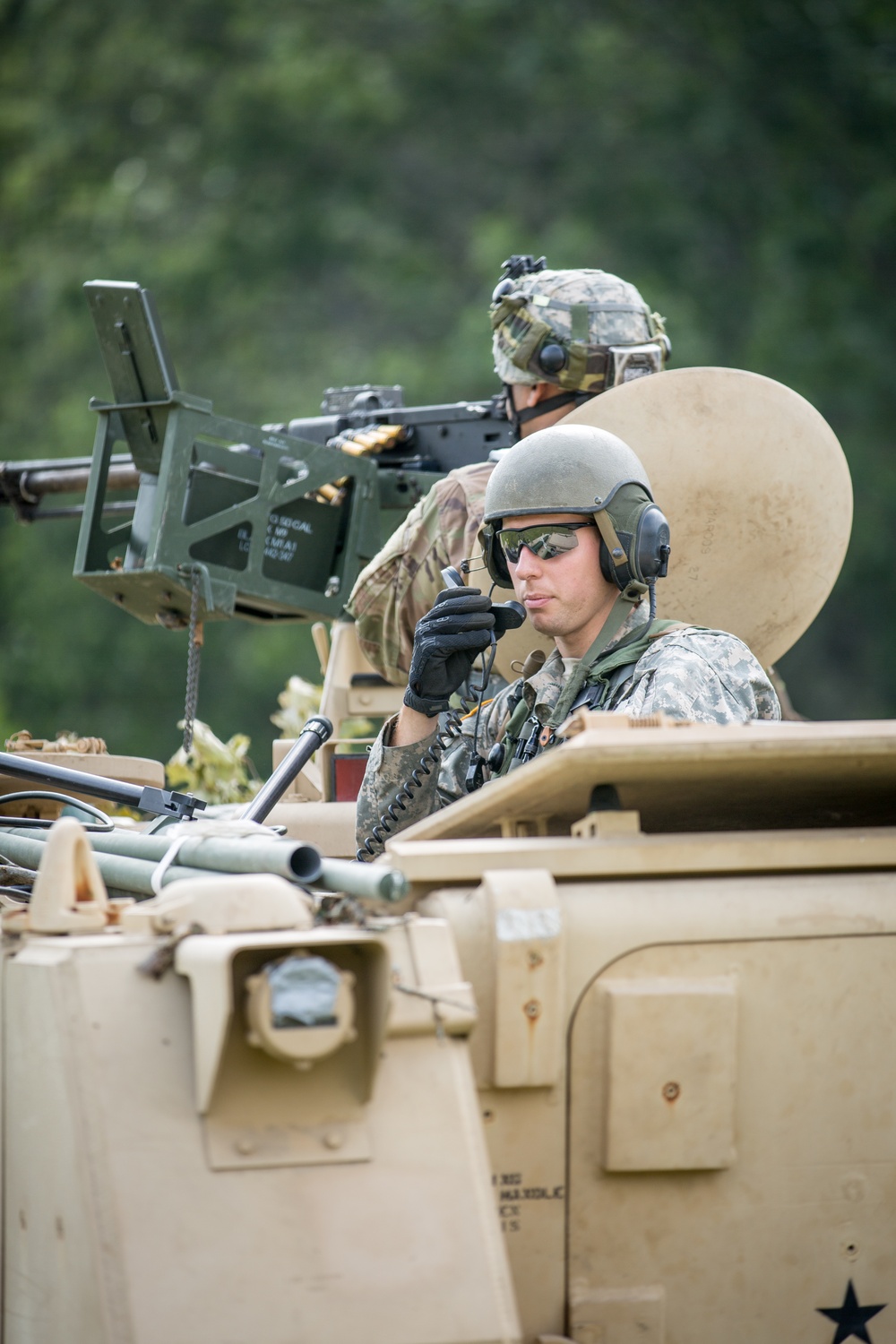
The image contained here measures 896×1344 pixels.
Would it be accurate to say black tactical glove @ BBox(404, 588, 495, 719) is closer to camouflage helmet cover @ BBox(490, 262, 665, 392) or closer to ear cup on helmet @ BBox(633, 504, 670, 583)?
ear cup on helmet @ BBox(633, 504, 670, 583)

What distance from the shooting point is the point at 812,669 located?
19.7 metres

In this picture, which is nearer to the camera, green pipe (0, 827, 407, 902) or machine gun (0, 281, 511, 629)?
green pipe (0, 827, 407, 902)

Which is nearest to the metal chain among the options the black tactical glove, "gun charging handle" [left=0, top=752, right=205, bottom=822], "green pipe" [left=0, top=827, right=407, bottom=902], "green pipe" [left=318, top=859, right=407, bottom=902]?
"gun charging handle" [left=0, top=752, right=205, bottom=822]

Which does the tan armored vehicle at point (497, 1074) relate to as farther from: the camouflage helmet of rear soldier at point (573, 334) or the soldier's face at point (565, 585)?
the camouflage helmet of rear soldier at point (573, 334)

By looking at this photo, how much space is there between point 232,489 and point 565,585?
83.6 inches

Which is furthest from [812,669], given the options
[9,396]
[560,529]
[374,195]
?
[560,529]

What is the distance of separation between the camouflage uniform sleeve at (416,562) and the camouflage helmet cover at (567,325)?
0.31 meters

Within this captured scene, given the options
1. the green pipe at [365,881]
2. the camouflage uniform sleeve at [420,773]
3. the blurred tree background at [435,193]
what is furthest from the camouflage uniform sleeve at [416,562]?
the blurred tree background at [435,193]

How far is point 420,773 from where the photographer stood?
13.0ft

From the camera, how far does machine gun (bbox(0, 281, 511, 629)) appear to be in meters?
5.54

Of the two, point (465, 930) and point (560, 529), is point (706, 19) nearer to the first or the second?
point (560, 529)

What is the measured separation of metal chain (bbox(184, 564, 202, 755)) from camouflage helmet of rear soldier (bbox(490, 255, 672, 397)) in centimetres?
114

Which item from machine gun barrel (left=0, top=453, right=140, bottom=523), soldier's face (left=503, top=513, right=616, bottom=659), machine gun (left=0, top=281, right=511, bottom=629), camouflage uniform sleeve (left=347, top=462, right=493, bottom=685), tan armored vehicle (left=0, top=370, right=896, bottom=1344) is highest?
machine gun barrel (left=0, top=453, right=140, bottom=523)

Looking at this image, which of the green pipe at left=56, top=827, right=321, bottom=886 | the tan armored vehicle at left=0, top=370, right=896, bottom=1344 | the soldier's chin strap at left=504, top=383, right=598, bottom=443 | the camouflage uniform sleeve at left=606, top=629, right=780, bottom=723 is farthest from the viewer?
the soldier's chin strap at left=504, top=383, right=598, bottom=443
